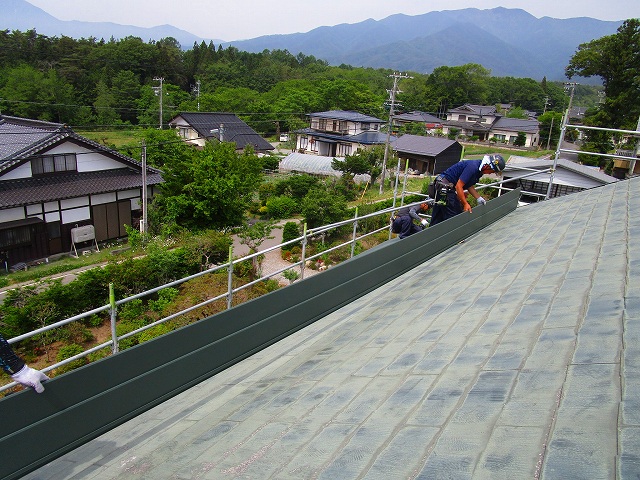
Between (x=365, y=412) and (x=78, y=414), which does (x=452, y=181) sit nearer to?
(x=365, y=412)

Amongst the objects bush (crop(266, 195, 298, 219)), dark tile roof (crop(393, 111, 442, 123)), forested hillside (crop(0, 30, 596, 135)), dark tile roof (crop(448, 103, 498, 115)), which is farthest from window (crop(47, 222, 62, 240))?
dark tile roof (crop(448, 103, 498, 115))

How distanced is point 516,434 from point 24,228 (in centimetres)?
1961

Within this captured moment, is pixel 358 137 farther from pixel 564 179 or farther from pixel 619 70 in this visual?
pixel 564 179

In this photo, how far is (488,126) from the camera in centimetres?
6131

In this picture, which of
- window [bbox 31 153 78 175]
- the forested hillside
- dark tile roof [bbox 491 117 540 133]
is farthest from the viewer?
dark tile roof [bbox 491 117 540 133]

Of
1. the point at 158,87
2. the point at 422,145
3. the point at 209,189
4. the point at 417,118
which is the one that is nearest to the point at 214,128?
the point at 158,87

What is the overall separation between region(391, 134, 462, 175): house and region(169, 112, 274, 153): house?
11.9 m

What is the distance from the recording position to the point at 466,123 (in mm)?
63312

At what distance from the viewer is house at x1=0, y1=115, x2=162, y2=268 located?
56.3 ft

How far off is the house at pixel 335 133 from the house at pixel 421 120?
459 inches

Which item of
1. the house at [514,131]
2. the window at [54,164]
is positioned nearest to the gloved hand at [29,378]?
the window at [54,164]

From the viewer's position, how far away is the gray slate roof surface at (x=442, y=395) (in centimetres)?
177

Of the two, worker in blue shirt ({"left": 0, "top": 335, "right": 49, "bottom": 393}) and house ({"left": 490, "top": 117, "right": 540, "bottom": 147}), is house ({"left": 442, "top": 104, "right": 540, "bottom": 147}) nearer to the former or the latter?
house ({"left": 490, "top": 117, "right": 540, "bottom": 147})

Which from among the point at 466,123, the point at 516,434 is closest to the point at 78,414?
the point at 516,434
